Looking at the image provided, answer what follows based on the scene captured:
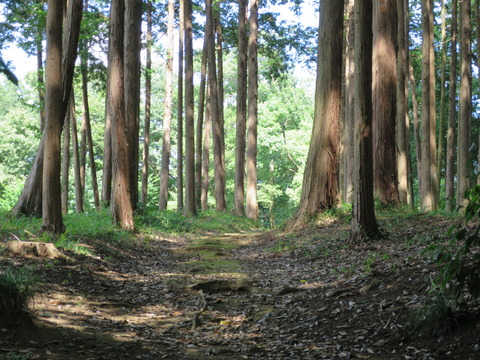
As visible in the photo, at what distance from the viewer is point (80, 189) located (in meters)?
23.9

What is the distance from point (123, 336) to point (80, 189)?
65.1 feet

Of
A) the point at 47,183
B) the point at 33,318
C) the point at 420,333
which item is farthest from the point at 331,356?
the point at 47,183

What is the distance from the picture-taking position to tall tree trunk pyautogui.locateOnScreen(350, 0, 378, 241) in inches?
370

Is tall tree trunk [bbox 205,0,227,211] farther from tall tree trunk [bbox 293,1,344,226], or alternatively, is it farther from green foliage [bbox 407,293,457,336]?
green foliage [bbox 407,293,457,336]

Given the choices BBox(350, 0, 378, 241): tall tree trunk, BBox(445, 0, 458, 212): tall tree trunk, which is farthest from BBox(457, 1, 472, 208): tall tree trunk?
Result: BBox(350, 0, 378, 241): tall tree trunk

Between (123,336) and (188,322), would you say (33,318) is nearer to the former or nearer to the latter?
(123,336)

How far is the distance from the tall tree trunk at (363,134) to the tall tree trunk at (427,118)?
9.07 metres

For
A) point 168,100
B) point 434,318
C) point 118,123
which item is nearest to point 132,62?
point 118,123

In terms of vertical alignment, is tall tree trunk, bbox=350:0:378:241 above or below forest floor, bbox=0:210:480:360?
above

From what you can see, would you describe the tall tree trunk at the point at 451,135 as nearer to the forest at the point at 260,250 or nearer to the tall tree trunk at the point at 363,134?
the forest at the point at 260,250

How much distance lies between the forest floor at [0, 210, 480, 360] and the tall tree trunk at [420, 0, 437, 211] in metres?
8.41

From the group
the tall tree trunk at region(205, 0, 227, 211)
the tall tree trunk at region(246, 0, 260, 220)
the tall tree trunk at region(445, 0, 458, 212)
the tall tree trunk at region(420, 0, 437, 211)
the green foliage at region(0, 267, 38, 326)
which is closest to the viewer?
the green foliage at region(0, 267, 38, 326)

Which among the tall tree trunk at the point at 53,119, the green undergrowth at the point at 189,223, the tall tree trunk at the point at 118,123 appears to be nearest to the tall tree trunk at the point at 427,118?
the green undergrowth at the point at 189,223

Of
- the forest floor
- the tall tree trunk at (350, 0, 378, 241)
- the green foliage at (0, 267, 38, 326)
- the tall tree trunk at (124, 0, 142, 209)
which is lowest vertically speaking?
the forest floor
